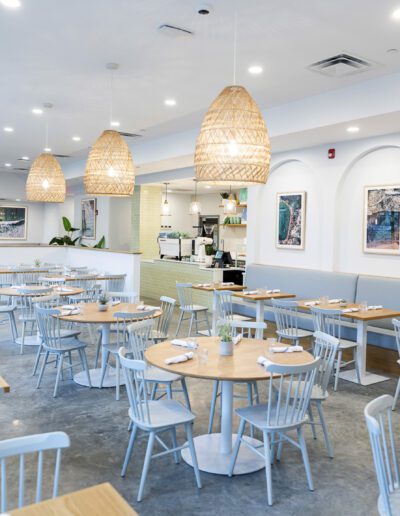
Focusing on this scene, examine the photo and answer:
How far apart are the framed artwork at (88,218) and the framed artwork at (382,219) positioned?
340 inches

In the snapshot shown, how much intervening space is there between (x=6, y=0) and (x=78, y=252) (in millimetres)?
7502

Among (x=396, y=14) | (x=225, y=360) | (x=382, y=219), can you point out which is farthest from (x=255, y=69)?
(x=225, y=360)

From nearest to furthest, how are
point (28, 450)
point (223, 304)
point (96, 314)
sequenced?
point (28, 450)
point (96, 314)
point (223, 304)

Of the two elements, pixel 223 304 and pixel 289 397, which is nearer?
pixel 289 397

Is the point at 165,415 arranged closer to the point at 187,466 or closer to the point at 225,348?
the point at 187,466

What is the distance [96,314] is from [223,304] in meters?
2.23

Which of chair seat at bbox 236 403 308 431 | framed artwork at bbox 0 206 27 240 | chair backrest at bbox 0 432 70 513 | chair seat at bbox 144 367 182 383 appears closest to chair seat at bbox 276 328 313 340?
chair seat at bbox 144 367 182 383

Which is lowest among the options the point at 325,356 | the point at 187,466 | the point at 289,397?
the point at 187,466

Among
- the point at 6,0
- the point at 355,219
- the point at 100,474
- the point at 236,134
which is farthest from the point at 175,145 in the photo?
the point at 100,474

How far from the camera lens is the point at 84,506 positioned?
5.03ft

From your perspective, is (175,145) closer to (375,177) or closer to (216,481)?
(375,177)

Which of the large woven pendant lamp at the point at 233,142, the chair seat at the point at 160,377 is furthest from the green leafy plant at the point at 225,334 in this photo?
the large woven pendant lamp at the point at 233,142

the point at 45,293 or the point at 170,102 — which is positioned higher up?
the point at 170,102

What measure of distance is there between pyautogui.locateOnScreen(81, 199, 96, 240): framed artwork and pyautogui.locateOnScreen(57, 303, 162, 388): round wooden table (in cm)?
842
